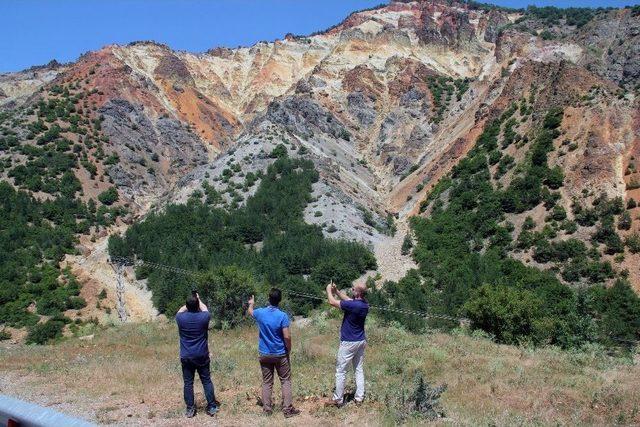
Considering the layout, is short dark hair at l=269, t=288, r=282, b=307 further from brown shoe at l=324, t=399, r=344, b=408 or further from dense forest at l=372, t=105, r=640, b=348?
dense forest at l=372, t=105, r=640, b=348

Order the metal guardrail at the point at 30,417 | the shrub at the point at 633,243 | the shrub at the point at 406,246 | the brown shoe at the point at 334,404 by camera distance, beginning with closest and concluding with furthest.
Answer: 1. the metal guardrail at the point at 30,417
2. the brown shoe at the point at 334,404
3. the shrub at the point at 633,243
4. the shrub at the point at 406,246

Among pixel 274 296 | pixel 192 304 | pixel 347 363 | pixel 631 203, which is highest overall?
pixel 631 203

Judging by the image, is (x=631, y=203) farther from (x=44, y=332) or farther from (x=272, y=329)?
(x=44, y=332)

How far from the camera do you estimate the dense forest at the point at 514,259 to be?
25.2 metres

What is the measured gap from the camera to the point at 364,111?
276 ft

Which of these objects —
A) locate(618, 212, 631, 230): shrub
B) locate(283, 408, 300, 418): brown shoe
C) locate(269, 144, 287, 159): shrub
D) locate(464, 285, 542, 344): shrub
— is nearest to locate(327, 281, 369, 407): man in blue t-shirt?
locate(283, 408, 300, 418): brown shoe

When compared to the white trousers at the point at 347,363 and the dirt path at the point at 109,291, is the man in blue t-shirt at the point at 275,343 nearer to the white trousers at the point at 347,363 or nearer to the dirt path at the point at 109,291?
the white trousers at the point at 347,363

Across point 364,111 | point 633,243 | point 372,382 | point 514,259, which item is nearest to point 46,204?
point 514,259

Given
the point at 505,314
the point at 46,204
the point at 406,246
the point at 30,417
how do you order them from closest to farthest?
the point at 30,417 < the point at 505,314 < the point at 406,246 < the point at 46,204

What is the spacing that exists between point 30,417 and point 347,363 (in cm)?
574

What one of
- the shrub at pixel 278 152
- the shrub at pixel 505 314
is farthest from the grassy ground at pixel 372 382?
the shrub at pixel 278 152

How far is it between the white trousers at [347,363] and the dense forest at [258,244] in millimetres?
22835

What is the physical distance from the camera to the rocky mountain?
4816 cm

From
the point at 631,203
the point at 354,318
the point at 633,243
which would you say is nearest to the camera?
the point at 354,318
